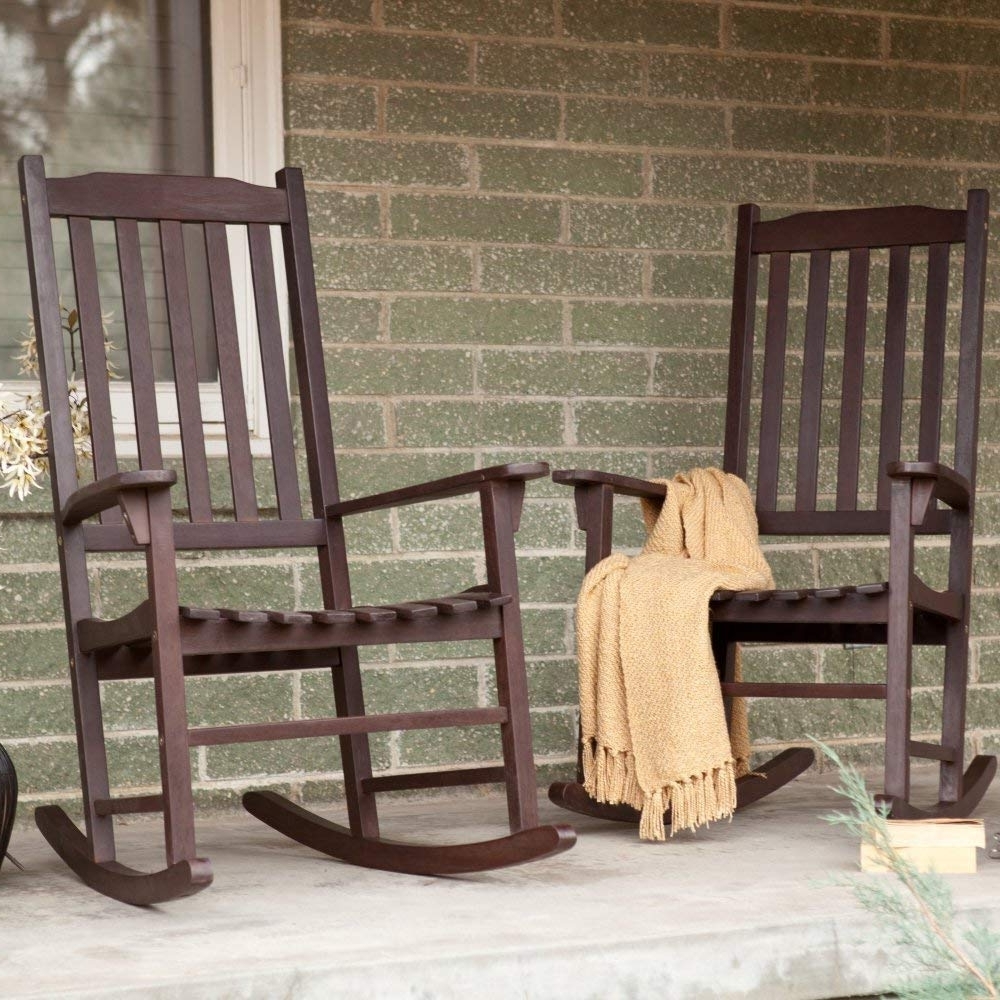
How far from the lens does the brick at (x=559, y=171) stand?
299 centimetres

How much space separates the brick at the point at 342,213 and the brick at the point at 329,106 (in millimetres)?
135

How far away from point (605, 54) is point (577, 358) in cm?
65

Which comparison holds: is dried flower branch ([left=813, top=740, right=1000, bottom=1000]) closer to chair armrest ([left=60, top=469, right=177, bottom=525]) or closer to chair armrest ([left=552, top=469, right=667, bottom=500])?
chair armrest ([left=60, top=469, right=177, bottom=525])

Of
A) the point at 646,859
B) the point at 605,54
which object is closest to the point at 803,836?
the point at 646,859

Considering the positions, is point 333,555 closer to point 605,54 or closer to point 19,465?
point 19,465

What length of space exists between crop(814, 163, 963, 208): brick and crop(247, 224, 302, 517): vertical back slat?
1368 mm

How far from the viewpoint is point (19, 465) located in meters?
2.04

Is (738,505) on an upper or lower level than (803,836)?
upper

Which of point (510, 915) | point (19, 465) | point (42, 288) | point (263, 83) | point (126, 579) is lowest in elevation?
point (510, 915)

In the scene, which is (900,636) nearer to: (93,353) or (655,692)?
(655,692)

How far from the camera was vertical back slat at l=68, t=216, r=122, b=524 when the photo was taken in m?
2.25

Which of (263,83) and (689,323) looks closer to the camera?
(263,83)

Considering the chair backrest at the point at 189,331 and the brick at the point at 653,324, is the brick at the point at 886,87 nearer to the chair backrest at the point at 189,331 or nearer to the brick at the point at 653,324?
the brick at the point at 653,324

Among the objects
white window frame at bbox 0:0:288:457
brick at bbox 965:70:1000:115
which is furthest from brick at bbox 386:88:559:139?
brick at bbox 965:70:1000:115
